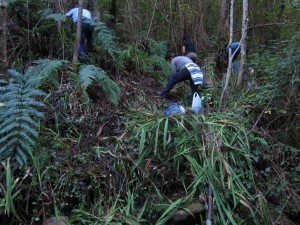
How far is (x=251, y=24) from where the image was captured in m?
10.2

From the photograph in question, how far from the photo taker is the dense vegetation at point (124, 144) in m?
3.57

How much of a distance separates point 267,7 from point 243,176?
7.63 m

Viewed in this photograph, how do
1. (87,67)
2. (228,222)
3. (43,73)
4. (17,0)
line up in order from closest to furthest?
(228,222)
(43,73)
(87,67)
(17,0)

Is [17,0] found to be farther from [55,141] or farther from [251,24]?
[251,24]

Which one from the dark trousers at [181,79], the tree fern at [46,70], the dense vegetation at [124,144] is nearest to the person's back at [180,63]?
the dark trousers at [181,79]

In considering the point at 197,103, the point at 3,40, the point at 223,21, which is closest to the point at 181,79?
the point at 197,103

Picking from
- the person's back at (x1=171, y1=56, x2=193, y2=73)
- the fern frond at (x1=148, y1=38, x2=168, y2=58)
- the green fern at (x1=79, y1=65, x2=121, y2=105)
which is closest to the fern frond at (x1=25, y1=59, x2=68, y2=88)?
the green fern at (x1=79, y1=65, x2=121, y2=105)

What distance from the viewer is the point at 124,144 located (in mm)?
4234

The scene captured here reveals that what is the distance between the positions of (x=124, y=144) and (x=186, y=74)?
91.9 inches

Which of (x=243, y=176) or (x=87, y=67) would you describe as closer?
(x=243, y=176)

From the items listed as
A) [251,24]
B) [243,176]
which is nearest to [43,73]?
[243,176]

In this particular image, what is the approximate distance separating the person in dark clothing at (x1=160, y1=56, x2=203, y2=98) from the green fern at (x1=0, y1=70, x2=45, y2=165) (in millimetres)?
2761

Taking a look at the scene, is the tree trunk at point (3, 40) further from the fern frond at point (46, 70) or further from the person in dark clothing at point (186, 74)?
the person in dark clothing at point (186, 74)

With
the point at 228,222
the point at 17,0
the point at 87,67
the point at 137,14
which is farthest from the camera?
the point at 137,14
